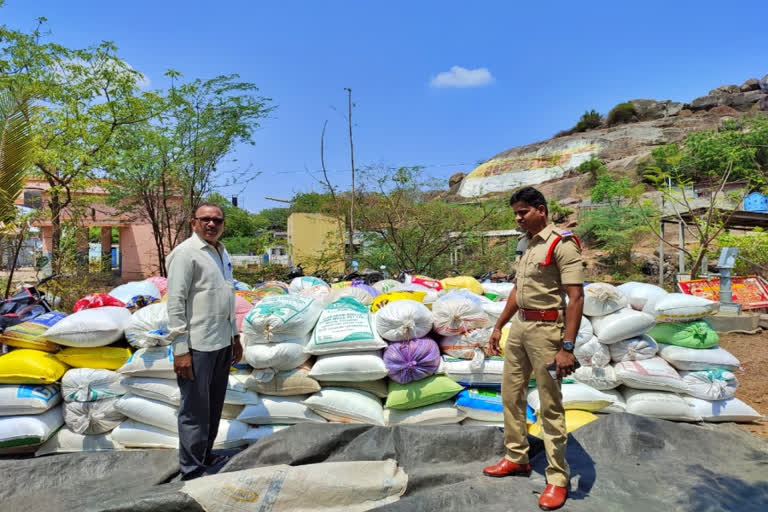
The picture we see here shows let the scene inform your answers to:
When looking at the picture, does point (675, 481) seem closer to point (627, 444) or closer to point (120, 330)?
point (627, 444)

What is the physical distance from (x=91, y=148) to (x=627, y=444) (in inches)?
335

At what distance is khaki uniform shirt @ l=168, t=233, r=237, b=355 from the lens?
2.16 metres

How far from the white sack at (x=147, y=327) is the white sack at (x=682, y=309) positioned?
3094mm

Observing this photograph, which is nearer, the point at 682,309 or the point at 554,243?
the point at 554,243

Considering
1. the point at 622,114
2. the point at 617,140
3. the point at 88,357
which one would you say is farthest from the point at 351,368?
the point at 622,114

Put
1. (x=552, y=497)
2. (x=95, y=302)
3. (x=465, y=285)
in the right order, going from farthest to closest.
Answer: (x=465, y=285), (x=95, y=302), (x=552, y=497)

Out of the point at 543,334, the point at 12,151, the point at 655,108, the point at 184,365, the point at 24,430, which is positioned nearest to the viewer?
the point at 543,334

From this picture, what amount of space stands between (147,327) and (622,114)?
173 feet

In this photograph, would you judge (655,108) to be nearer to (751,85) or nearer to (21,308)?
(751,85)

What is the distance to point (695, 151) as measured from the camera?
79.6 ft

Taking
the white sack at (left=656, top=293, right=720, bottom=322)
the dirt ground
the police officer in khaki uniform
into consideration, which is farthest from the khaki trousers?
the dirt ground

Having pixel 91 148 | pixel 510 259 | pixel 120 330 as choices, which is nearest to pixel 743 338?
pixel 510 259

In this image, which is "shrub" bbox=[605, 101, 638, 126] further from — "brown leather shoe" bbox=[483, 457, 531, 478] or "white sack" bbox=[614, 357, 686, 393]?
"brown leather shoe" bbox=[483, 457, 531, 478]

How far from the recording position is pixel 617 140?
38.9 meters
